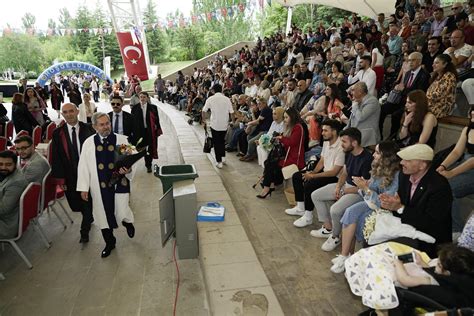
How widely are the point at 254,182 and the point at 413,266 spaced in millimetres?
3814

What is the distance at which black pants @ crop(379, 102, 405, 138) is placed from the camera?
5.09 meters

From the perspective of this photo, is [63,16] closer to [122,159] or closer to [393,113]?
[122,159]

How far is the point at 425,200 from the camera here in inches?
101

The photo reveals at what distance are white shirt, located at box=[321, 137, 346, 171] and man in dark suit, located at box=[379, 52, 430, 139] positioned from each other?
5.38 ft

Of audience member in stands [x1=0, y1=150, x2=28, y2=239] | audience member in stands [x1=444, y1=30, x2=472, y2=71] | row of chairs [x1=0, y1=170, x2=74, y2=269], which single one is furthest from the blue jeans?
audience member in stands [x1=0, y1=150, x2=28, y2=239]

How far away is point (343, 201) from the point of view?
134 inches

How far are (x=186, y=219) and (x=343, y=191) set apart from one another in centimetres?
181

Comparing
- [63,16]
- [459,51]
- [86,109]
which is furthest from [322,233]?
[63,16]

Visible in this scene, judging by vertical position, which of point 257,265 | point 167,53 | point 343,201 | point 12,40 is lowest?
point 257,265

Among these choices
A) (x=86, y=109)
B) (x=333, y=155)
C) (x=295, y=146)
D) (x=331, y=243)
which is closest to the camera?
(x=331, y=243)

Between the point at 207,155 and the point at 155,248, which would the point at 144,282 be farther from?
the point at 207,155

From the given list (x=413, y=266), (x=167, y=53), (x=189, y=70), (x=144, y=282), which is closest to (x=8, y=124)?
(x=144, y=282)

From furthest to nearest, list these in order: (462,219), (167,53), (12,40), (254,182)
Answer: (167,53) < (12,40) < (254,182) < (462,219)

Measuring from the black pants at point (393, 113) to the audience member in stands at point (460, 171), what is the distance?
1.84m
